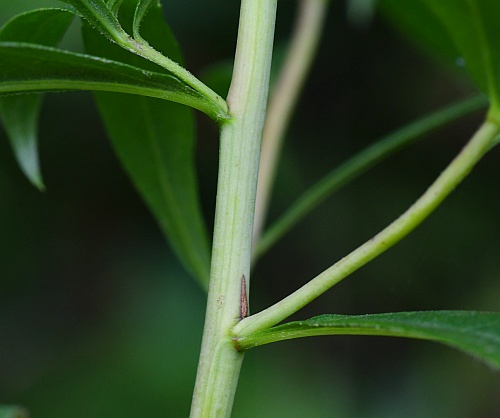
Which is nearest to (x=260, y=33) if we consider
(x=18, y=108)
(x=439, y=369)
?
(x=18, y=108)

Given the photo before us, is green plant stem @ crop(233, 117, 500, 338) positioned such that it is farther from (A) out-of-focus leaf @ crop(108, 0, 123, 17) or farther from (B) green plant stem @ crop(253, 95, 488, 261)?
(B) green plant stem @ crop(253, 95, 488, 261)

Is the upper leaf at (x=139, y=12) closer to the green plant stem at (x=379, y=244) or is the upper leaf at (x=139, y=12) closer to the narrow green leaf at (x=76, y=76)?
the narrow green leaf at (x=76, y=76)

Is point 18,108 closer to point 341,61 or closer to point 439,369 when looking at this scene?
point 341,61

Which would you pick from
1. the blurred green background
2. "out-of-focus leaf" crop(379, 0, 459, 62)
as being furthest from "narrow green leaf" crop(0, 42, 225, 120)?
the blurred green background

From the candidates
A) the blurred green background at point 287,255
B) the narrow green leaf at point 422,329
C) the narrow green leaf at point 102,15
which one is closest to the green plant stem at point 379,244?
the narrow green leaf at point 422,329

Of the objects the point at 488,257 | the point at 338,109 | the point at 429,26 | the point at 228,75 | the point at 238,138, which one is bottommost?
the point at 238,138

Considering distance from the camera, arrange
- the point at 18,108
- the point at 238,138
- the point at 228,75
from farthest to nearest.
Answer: the point at 228,75 → the point at 18,108 → the point at 238,138
